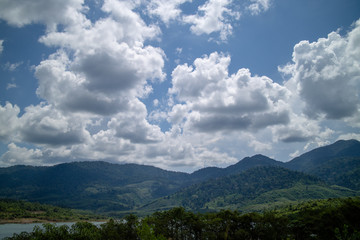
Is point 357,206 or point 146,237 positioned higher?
point 146,237

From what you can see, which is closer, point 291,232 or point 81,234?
point 81,234

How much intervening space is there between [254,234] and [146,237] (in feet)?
253

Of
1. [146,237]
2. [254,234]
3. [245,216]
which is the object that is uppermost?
Result: [146,237]

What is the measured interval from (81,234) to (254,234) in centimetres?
6761

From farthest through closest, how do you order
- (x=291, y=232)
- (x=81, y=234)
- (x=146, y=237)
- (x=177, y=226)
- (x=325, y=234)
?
1. (x=177, y=226)
2. (x=291, y=232)
3. (x=325, y=234)
4. (x=81, y=234)
5. (x=146, y=237)

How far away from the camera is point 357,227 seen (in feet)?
275

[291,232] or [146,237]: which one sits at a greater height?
[146,237]

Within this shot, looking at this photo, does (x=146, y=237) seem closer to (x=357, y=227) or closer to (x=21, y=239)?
(x=21, y=239)

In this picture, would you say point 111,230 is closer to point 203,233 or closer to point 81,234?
point 81,234

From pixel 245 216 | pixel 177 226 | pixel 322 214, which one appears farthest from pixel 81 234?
pixel 322 214

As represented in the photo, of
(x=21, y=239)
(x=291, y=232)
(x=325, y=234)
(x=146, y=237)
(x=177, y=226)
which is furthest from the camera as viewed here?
(x=177, y=226)

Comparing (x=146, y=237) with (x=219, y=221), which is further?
(x=219, y=221)

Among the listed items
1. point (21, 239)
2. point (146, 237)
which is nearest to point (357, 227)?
point (146, 237)

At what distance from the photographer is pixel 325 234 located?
291 ft
